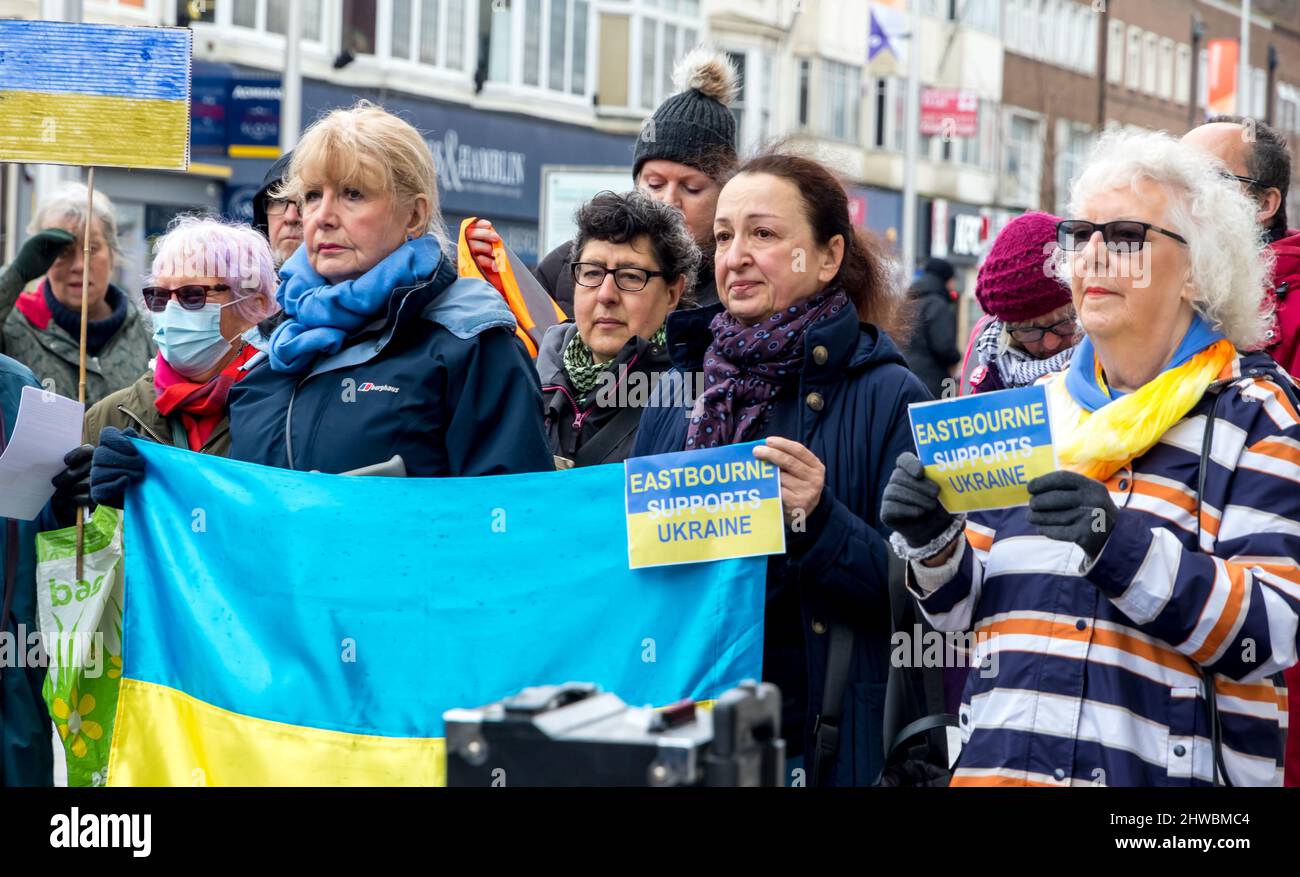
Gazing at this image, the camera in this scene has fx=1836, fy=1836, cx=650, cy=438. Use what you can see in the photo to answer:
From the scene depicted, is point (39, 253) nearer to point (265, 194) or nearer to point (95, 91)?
point (265, 194)

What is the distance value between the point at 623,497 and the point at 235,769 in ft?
3.53

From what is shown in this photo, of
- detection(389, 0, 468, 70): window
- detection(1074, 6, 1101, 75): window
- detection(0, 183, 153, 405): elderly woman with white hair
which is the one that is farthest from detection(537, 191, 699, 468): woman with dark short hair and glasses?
detection(1074, 6, 1101, 75): window

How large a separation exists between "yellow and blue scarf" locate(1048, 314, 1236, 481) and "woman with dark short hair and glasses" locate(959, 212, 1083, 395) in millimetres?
2164

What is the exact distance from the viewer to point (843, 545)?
12.9 ft

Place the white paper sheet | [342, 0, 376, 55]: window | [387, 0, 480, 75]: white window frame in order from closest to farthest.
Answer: the white paper sheet → [342, 0, 376, 55]: window → [387, 0, 480, 75]: white window frame

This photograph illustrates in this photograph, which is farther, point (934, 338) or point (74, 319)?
point (934, 338)

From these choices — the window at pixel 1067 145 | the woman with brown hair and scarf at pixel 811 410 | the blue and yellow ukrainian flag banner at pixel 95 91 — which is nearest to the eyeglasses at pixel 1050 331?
the woman with brown hair and scarf at pixel 811 410

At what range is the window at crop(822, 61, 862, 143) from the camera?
3926 cm

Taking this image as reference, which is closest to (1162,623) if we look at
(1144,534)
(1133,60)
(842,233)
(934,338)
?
(1144,534)

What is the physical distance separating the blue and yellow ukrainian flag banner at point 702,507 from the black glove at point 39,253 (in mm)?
3960

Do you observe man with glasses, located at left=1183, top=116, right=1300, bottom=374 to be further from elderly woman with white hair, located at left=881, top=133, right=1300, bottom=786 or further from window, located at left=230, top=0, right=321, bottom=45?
window, located at left=230, top=0, right=321, bottom=45

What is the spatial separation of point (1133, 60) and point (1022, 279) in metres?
48.3

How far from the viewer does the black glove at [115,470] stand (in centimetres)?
457
